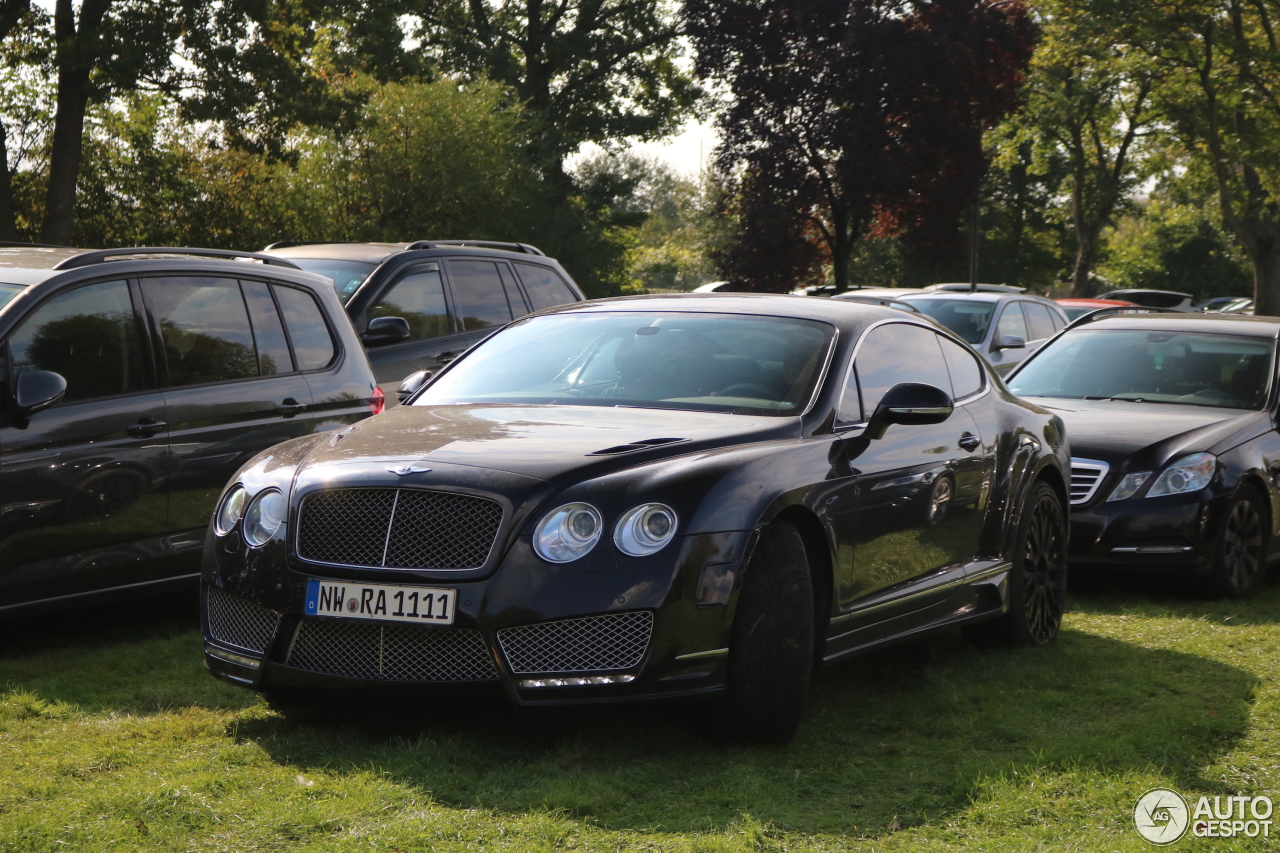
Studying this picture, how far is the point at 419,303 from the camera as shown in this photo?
11211 mm

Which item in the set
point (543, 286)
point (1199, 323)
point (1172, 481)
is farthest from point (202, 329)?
point (1199, 323)

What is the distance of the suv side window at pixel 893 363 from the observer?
240 inches

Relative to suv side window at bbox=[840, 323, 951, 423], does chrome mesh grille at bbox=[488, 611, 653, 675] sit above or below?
below

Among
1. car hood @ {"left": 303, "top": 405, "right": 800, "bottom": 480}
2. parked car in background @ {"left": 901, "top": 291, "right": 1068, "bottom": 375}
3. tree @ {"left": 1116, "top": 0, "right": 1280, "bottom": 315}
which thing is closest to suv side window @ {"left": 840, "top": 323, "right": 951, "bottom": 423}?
car hood @ {"left": 303, "top": 405, "right": 800, "bottom": 480}

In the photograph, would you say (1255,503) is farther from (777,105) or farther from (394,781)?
(777,105)

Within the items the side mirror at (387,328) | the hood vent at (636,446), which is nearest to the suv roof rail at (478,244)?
the side mirror at (387,328)

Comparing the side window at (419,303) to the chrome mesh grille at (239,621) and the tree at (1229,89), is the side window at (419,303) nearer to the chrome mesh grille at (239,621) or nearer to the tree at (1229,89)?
the chrome mesh grille at (239,621)

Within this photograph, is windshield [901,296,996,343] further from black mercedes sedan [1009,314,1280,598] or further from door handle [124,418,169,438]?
door handle [124,418,169,438]

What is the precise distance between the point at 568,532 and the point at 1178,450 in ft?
17.3

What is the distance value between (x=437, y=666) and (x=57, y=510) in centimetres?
248

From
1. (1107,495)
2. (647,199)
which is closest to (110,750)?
(1107,495)

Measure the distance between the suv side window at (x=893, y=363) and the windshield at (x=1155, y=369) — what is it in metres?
3.52

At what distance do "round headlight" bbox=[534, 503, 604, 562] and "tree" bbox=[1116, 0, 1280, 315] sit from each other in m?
28.9

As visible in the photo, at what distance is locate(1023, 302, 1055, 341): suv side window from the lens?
18.3m
